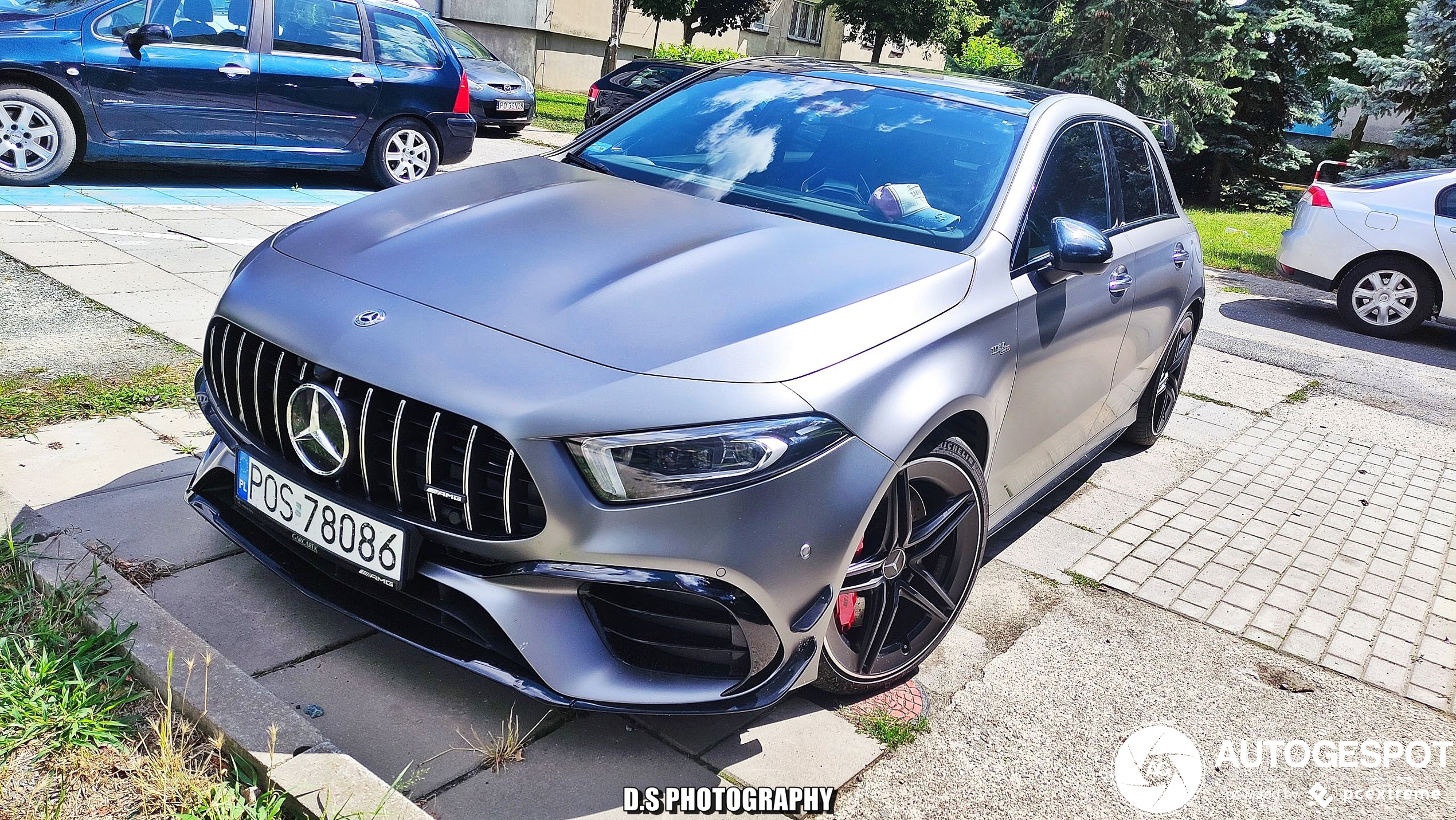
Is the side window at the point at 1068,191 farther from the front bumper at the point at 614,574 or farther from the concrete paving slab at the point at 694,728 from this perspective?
the concrete paving slab at the point at 694,728

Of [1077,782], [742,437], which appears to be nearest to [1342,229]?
[1077,782]

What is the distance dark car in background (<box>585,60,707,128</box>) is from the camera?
15.0 m

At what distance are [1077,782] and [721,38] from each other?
32834mm

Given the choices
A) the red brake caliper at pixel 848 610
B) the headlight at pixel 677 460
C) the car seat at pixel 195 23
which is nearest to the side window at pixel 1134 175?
the red brake caliper at pixel 848 610

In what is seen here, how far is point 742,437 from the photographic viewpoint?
2369mm

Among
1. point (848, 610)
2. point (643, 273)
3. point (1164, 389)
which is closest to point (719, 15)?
point (1164, 389)

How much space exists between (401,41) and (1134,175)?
7.09 m

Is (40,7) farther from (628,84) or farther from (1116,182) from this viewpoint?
(628,84)

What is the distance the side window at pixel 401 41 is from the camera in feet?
31.1

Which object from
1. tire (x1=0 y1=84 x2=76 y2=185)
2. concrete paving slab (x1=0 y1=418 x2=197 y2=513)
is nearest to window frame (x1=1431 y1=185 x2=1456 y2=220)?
concrete paving slab (x1=0 y1=418 x2=197 y2=513)

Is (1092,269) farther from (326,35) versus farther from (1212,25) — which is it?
(1212,25)

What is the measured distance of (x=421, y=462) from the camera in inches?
96.0

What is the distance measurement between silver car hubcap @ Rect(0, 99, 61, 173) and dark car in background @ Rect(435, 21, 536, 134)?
21.3 ft

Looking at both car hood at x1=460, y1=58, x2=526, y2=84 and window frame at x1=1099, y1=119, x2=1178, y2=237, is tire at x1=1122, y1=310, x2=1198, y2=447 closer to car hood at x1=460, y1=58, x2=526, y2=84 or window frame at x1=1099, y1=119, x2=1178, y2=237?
window frame at x1=1099, y1=119, x2=1178, y2=237
